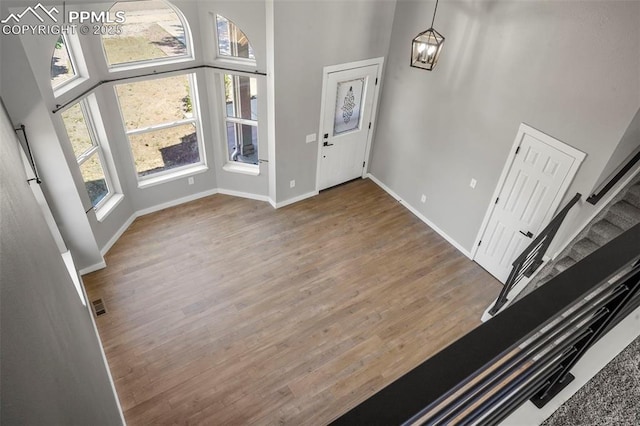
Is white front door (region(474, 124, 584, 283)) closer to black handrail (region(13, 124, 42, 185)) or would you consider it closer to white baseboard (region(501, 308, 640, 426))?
white baseboard (region(501, 308, 640, 426))

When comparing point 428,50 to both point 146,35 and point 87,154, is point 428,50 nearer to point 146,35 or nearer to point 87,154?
point 146,35

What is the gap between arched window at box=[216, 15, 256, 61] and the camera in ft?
16.6

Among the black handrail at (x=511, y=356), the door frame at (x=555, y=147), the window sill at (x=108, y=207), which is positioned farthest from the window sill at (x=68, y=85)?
the door frame at (x=555, y=147)

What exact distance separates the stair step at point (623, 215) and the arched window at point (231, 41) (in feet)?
14.9

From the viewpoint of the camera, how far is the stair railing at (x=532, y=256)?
12.9ft

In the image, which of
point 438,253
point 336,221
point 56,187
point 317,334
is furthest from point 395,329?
point 56,187

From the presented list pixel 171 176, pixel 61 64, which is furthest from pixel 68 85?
pixel 171 176

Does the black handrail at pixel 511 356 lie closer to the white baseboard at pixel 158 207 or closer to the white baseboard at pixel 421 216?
the white baseboard at pixel 421 216

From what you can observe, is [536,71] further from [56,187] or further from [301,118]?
[56,187]

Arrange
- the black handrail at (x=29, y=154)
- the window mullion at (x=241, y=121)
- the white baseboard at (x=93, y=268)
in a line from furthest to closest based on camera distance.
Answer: the window mullion at (x=241, y=121) < the white baseboard at (x=93, y=268) < the black handrail at (x=29, y=154)

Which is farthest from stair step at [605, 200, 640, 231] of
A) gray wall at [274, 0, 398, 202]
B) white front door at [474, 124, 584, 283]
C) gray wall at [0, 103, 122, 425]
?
gray wall at [0, 103, 122, 425]

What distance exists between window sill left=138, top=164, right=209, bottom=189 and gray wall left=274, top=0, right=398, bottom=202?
49.0 inches

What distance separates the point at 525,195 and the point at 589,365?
3.43 metres

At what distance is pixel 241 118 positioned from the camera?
582 centimetres
